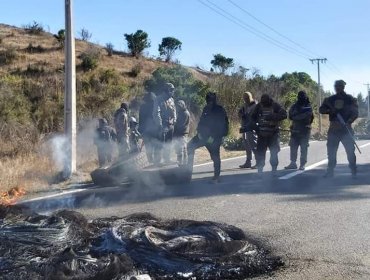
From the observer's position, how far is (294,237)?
20.1 feet

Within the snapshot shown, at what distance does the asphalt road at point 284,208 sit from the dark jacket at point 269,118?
1021 millimetres

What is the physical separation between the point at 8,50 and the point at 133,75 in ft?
33.1

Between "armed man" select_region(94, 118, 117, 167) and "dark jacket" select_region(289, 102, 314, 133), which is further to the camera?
"armed man" select_region(94, 118, 117, 167)

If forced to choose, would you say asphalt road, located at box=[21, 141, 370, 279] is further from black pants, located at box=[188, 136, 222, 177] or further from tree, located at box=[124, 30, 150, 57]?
tree, located at box=[124, 30, 150, 57]

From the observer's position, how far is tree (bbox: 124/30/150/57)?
51531 mm

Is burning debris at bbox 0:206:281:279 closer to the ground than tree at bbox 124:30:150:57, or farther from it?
closer to the ground

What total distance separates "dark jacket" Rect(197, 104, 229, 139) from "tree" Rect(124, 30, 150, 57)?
138 feet

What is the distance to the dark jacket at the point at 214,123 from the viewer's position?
1015 cm

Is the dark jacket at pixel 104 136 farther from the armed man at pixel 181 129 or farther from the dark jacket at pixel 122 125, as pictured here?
the armed man at pixel 181 129

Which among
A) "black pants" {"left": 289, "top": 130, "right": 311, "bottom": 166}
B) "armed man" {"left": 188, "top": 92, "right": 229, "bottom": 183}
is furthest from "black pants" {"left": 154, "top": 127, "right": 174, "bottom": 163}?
"black pants" {"left": 289, "top": 130, "right": 311, "bottom": 166}

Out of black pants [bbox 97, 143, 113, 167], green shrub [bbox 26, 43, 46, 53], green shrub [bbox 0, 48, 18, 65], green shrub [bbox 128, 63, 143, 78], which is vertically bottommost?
black pants [bbox 97, 143, 113, 167]

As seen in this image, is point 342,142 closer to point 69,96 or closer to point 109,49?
point 69,96

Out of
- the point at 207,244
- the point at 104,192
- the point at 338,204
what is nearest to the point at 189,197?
the point at 104,192

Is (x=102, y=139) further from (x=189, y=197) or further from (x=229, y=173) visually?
(x=189, y=197)
